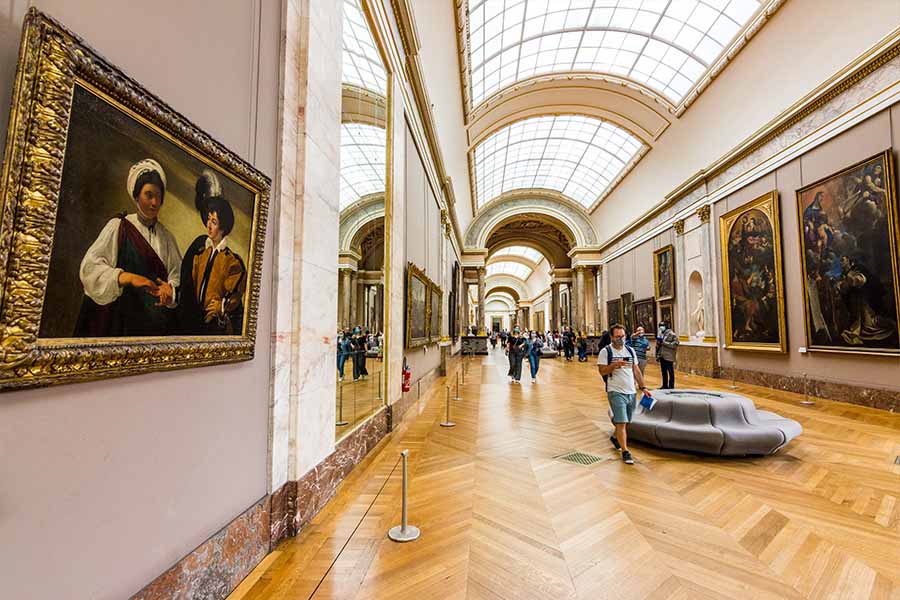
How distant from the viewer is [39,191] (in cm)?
132

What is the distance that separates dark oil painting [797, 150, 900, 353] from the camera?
7.57m

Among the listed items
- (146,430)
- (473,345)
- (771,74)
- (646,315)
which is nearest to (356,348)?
(146,430)

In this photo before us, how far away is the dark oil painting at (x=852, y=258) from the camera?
757 centimetres

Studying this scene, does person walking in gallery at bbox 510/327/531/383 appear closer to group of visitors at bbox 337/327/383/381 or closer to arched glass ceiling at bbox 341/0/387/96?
group of visitors at bbox 337/327/383/381

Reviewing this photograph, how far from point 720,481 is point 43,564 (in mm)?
5190

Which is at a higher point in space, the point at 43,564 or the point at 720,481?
the point at 43,564

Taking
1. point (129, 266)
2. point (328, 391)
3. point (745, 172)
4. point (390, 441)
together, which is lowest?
point (390, 441)

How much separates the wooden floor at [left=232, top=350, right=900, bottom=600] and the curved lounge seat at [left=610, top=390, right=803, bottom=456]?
20 centimetres

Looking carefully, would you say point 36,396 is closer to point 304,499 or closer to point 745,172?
point 304,499

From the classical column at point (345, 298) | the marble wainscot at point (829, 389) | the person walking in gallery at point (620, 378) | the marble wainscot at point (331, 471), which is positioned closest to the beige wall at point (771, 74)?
the marble wainscot at point (829, 389)

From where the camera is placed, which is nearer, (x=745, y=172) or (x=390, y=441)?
(x=390, y=441)

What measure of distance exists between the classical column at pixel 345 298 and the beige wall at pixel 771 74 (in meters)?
11.1

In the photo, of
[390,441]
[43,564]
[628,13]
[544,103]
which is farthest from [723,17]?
[43,564]

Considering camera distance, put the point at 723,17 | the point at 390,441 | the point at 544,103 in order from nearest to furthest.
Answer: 1. the point at 390,441
2. the point at 723,17
3. the point at 544,103
